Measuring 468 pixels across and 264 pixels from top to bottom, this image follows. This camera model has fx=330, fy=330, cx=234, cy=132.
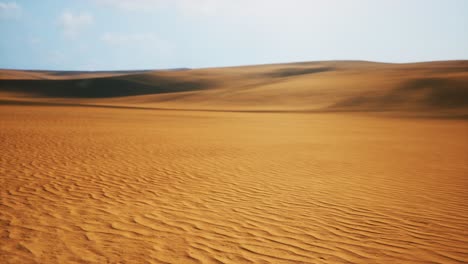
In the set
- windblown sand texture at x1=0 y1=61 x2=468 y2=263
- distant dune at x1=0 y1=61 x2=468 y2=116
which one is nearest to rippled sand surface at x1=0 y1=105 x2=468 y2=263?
windblown sand texture at x1=0 y1=61 x2=468 y2=263

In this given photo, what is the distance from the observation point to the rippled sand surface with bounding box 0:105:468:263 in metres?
3.84

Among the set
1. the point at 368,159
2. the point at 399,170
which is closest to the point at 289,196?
the point at 399,170

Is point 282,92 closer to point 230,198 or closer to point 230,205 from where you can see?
point 230,198

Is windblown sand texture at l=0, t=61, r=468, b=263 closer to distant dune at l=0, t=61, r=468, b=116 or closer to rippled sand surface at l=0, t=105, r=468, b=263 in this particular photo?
rippled sand surface at l=0, t=105, r=468, b=263

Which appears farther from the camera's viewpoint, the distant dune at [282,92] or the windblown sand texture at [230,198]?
the distant dune at [282,92]

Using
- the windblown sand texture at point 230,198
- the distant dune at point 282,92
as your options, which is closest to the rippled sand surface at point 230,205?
the windblown sand texture at point 230,198

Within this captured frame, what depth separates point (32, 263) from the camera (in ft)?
11.4

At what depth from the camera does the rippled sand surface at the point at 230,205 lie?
384cm

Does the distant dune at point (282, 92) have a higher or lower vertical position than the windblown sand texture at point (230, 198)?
higher

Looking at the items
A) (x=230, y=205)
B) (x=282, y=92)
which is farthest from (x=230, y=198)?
(x=282, y=92)

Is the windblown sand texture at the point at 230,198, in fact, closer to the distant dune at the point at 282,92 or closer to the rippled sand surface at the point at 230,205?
the rippled sand surface at the point at 230,205

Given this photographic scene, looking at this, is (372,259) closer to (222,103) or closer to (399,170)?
(399,170)

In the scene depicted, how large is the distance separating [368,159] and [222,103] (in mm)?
32001

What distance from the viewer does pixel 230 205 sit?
5.51 metres
